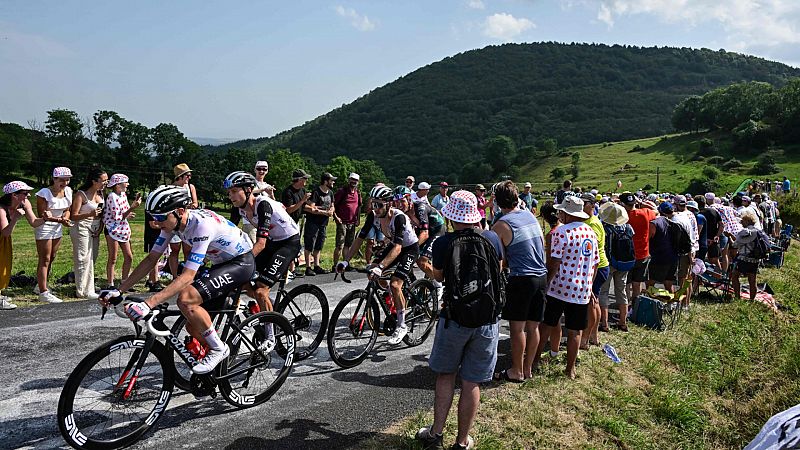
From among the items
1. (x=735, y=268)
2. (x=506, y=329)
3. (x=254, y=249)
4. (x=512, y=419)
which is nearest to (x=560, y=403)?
(x=512, y=419)

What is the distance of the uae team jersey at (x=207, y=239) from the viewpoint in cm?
456

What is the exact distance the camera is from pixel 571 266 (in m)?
6.05

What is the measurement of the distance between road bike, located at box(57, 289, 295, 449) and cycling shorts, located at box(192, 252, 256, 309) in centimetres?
21

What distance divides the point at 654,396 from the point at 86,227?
9271 mm

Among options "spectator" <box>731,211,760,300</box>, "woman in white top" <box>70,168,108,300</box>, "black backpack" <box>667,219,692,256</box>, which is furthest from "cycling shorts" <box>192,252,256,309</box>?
"spectator" <box>731,211,760,300</box>

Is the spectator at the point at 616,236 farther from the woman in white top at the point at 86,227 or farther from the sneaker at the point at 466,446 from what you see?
the woman in white top at the point at 86,227

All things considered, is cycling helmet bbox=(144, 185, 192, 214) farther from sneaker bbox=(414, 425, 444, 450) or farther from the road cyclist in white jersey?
sneaker bbox=(414, 425, 444, 450)

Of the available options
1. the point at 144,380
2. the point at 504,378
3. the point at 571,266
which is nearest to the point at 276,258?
the point at 144,380

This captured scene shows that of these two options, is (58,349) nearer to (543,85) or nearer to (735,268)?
(735,268)

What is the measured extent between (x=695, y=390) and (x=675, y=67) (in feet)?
743

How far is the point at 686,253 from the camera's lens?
10.4 m

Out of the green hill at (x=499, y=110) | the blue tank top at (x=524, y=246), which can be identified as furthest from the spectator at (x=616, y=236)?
the green hill at (x=499, y=110)

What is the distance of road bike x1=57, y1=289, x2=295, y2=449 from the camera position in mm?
3961

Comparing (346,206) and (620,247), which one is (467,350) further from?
(346,206)
